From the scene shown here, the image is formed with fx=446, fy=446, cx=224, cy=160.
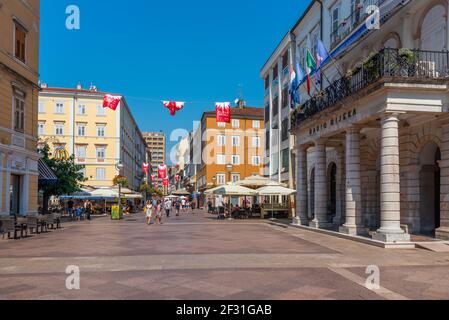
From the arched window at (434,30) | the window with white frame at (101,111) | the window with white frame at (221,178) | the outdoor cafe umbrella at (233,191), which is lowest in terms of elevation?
the outdoor cafe umbrella at (233,191)

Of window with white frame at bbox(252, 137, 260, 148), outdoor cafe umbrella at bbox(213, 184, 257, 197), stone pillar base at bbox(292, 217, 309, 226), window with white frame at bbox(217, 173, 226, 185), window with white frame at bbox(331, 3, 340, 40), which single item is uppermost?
window with white frame at bbox(331, 3, 340, 40)

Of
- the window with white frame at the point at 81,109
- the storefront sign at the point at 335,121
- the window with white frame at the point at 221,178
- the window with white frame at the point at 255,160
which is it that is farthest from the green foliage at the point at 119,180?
the window with white frame at the point at 255,160

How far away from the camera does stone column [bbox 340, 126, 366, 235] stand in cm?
1755

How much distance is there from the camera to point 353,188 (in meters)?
17.5

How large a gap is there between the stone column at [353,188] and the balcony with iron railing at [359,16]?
4.99 meters

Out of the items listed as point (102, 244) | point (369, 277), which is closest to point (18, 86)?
point (102, 244)

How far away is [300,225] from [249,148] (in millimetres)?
49250

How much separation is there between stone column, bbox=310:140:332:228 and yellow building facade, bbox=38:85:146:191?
151 feet

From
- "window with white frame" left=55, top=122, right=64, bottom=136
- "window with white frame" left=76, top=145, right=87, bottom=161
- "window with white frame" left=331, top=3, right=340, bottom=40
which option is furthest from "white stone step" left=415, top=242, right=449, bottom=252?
"window with white frame" left=55, top=122, right=64, bottom=136

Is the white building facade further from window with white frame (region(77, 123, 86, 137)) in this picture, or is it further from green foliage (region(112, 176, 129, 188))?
window with white frame (region(77, 123, 86, 137))

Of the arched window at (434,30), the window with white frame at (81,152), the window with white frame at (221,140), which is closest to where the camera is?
the arched window at (434,30)

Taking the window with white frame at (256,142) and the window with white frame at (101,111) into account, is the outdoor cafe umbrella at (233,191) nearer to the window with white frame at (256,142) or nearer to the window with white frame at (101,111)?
the window with white frame at (101,111)

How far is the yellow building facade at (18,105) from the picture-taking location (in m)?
22.3

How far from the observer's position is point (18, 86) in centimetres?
2397
